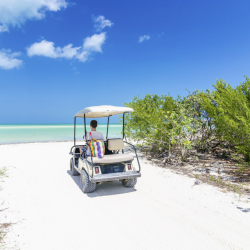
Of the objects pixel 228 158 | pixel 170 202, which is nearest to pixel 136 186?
pixel 170 202

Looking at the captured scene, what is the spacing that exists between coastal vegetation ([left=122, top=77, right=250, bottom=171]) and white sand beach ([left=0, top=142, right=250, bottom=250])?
248 centimetres

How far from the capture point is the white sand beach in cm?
295

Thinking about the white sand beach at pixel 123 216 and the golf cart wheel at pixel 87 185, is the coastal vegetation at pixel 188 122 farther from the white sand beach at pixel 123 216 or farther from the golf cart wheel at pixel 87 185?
the golf cart wheel at pixel 87 185

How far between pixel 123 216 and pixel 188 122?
16.1 feet

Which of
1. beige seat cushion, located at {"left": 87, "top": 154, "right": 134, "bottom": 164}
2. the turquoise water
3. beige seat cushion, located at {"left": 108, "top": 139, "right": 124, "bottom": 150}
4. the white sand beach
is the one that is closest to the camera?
the white sand beach

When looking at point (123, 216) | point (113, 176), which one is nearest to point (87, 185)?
point (113, 176)

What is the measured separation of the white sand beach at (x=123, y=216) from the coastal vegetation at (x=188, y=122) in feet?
8.13

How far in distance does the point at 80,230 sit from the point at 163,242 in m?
1.34

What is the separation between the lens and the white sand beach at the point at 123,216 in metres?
2.95

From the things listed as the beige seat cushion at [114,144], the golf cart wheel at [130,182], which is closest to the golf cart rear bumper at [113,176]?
the golf cart wheel at [130,182]

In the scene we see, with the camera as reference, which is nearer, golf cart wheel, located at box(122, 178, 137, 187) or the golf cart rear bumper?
the golf cart rear bumper

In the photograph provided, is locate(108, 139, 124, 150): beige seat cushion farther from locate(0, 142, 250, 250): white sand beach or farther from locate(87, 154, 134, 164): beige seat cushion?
locate(0, 142, 250, 250): white sand beach

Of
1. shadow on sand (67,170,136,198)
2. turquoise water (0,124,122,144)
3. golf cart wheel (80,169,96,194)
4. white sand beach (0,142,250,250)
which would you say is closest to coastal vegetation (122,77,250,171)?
turquoise water (0,124,122,144)

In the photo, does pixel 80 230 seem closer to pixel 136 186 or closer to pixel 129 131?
pixel 136 186
